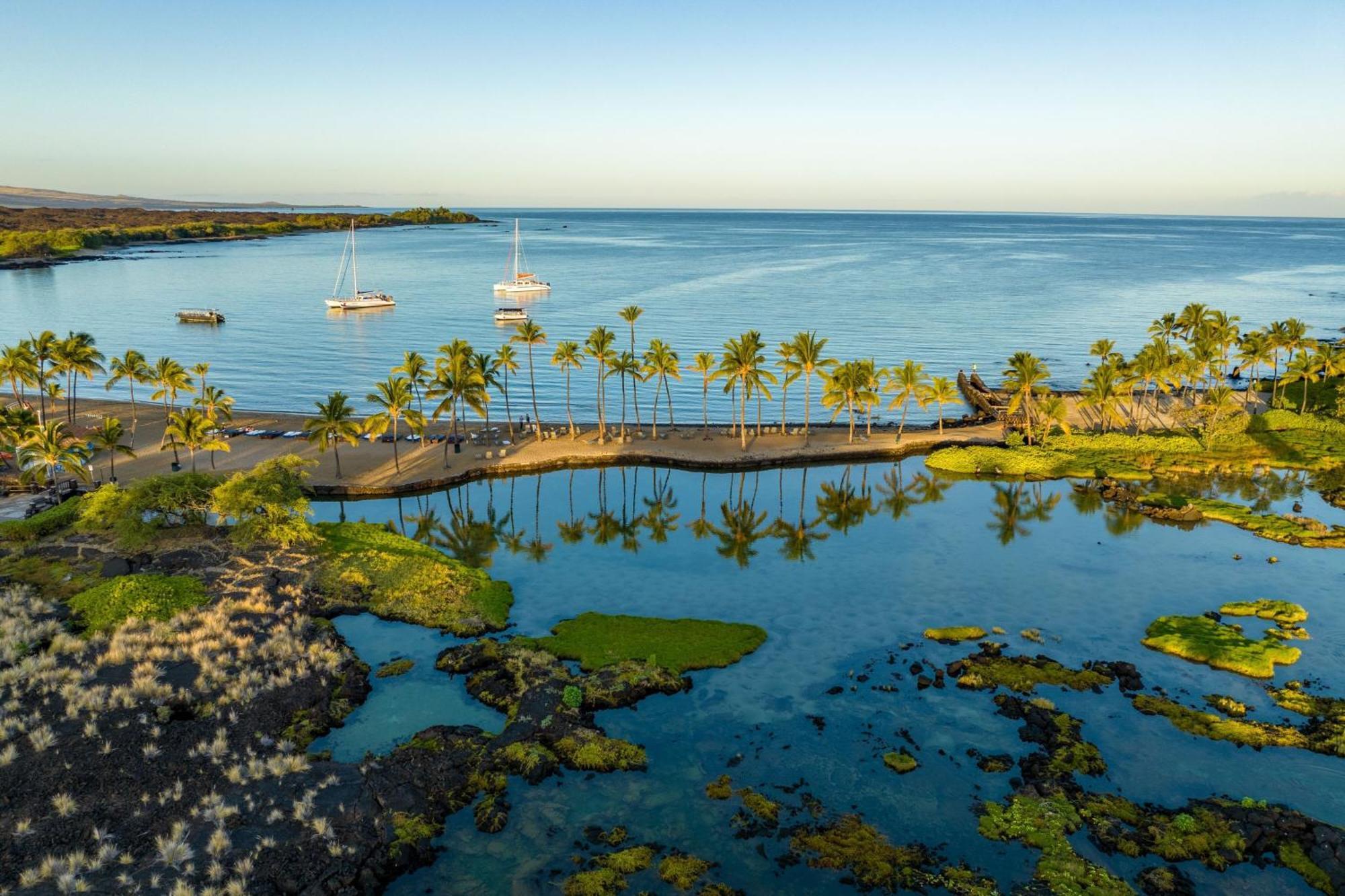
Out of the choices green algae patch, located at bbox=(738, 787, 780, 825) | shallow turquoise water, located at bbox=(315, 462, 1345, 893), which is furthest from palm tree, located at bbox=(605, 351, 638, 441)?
green algae patch, located at bbox=(738, 787, 780, 825)

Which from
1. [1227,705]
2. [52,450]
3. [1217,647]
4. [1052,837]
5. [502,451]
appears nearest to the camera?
[1052,837]

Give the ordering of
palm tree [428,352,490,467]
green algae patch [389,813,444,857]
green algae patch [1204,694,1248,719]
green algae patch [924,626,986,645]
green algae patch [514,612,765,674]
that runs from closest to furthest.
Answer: green algae patch [389,813,444,857] → green algae patch [1204,694,1248,719] → green algae patch [514,612,765,674] → green algae patch [924,626,986,645] → palm tree [428,352,490,467]

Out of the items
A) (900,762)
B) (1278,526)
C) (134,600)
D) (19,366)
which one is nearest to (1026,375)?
(1278,526)

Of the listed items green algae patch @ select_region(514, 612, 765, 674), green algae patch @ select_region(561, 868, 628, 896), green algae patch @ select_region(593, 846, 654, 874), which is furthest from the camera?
green algae patch @ select_region(514, 612, 765, 674)

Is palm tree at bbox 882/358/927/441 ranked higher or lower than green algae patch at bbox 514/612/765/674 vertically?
higher

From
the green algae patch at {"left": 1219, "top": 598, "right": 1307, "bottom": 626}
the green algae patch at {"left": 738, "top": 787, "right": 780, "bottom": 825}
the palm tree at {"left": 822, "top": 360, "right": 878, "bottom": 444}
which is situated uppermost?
the palm tree at {"left": 822, "top": 360, "right": 878, "bottom": 444}

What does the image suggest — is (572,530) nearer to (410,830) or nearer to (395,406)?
(395,406)

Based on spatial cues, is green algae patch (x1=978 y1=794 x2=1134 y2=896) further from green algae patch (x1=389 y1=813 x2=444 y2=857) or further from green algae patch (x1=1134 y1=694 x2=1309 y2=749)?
green algae patch (x1=389 y1=813 x2=444 y2=857)
